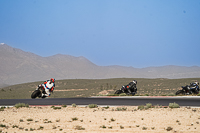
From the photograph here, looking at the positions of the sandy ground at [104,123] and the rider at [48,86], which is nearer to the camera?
the sandy ground at [104,123]

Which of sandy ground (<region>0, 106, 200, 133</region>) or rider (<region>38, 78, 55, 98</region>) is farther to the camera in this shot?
rider (<region>38, 78, 55, 98</region>)

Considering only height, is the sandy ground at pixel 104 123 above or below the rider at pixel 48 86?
below

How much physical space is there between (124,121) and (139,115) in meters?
1.83

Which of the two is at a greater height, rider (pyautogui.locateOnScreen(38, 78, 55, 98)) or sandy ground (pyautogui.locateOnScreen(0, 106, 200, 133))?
rider (pyautogui.locateOnScreen(38, 78, 55, 98))

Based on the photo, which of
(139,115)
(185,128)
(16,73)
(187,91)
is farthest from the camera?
(16,73)

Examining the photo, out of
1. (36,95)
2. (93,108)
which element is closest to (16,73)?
(36,95)

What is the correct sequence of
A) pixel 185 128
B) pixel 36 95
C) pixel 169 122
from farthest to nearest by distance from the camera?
1. pixel 36 95
2. pixel 169 122
3. pixel 185 128

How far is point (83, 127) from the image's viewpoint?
38.4 feet

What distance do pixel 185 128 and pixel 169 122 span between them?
1341 mm

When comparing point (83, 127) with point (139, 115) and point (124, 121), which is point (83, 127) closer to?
point (124, 121)

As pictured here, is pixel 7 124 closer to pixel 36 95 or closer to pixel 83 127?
pixel 83 127

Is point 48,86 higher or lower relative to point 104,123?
higher

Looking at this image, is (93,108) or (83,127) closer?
(83,127)

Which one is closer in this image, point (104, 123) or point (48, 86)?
point (104, 123)
